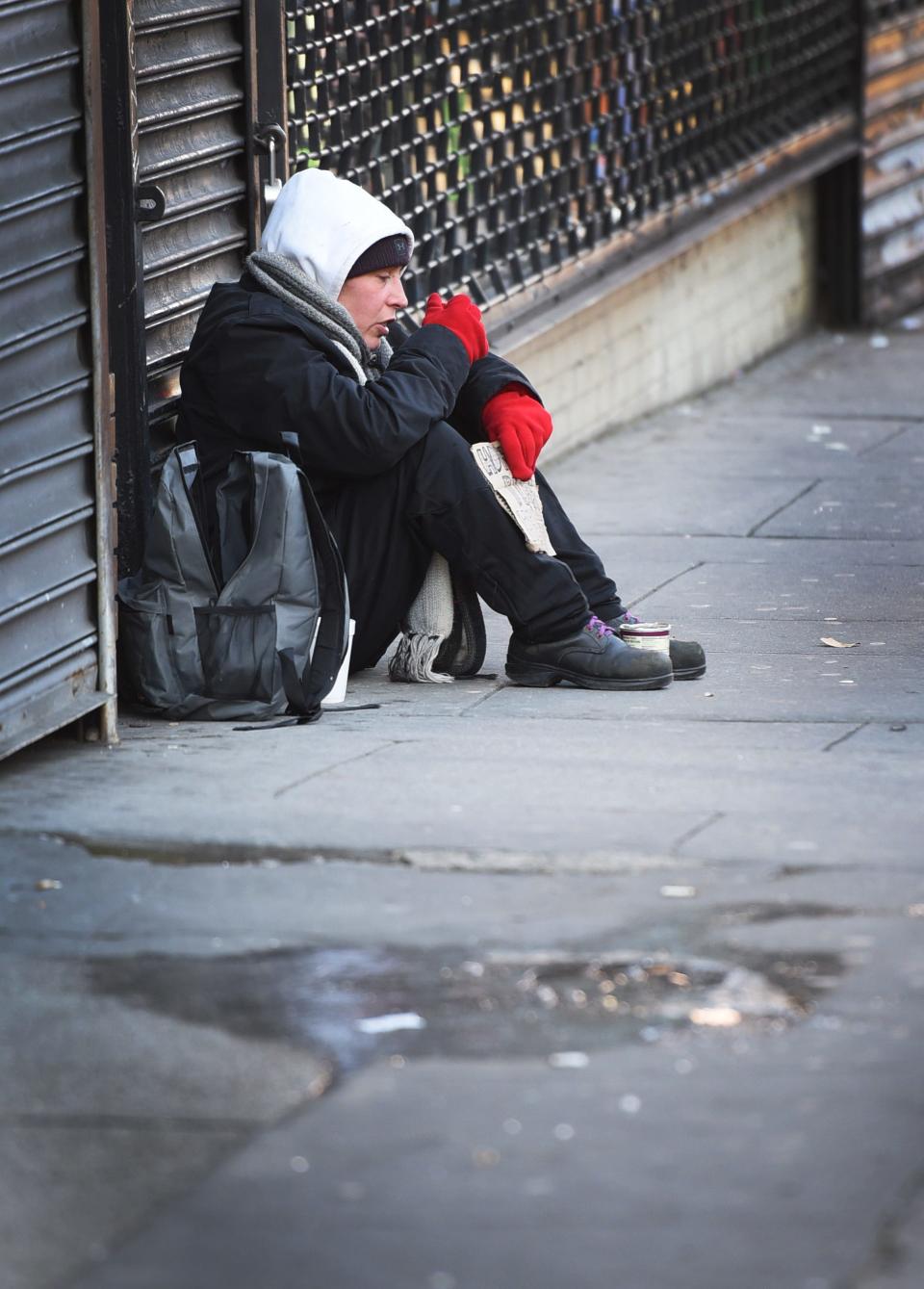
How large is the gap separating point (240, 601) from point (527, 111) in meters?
4.21

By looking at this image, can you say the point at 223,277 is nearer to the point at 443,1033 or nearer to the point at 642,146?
the point at 443,1033

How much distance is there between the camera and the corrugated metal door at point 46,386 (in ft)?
15.9

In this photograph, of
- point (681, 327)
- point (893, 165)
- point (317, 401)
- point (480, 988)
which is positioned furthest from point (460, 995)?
point (893, 165)

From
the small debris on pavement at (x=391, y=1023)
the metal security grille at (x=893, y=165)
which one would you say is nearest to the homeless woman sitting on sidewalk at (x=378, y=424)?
the small debris on pavement at (x=391, y=1023)

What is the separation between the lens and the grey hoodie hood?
5629 millimetres

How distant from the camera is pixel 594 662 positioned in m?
5.70

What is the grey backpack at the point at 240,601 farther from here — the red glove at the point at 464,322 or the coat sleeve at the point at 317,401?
the red glove at the point at 464,322

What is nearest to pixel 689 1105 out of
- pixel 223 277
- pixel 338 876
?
pixel 338 876

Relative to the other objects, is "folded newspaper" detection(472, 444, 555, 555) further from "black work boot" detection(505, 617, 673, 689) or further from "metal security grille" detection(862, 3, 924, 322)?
"metal security grille" detection(862, 3, 924, 322)

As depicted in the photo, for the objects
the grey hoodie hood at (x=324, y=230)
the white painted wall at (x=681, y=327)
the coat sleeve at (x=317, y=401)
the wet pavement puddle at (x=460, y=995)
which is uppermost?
the grey hoodie hood at (x=324, y=230)

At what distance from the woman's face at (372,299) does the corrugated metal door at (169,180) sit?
1.61ft

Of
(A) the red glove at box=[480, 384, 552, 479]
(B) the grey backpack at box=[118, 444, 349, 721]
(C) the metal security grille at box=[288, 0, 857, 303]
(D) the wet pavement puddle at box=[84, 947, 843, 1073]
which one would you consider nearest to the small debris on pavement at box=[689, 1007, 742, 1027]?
(D) the wet pavement puddle at box=[84, 947, 843, 1073]

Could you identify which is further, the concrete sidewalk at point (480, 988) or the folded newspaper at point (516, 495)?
the folded newspaper at point (516, 495)

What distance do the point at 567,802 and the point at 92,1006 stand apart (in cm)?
130
